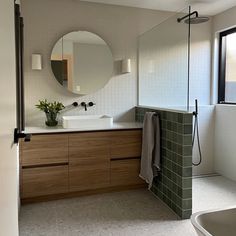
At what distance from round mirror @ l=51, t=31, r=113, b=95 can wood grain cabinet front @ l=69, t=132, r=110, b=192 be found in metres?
0.78

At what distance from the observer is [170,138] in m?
2.66

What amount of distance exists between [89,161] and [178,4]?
7.85 ft

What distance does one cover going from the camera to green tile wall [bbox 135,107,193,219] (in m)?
2.41

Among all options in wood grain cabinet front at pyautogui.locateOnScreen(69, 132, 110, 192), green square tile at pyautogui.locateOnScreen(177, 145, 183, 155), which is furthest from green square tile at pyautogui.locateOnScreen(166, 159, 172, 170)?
wood grain cabinet front at pyautogui.locateOnScreen(69, 132, 110, 192)

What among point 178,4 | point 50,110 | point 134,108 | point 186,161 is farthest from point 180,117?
point 178,4

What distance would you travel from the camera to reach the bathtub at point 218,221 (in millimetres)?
1150

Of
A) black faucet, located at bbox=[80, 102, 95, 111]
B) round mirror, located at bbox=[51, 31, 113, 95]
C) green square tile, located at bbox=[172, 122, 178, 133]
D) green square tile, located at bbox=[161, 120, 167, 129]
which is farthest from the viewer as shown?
black faucet, located at bbox=[80, 102, 95, 111]

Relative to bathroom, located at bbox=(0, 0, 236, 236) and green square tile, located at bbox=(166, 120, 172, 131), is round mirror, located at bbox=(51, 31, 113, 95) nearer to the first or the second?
bathroom, located at bbox=(0, 0, 236, 236)

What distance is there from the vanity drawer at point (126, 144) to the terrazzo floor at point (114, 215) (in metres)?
0.48

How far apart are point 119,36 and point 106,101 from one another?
3.04 ft

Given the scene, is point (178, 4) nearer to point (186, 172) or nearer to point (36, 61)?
point (36, 61)

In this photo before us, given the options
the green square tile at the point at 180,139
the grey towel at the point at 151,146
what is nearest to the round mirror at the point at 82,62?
the grey towel at the point at 151,146

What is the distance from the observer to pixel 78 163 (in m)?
2.88

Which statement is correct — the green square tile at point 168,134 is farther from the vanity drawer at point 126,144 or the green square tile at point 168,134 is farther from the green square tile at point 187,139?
the vanity drawer at point 126,144
